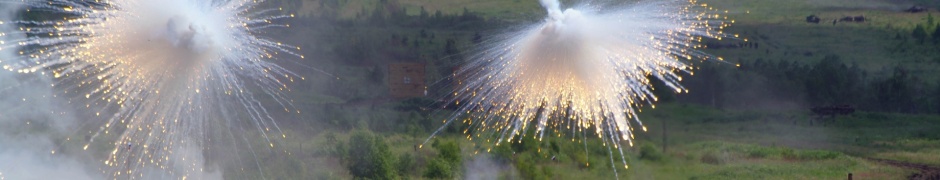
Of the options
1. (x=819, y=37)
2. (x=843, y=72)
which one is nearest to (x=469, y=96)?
(x=843, y=72)

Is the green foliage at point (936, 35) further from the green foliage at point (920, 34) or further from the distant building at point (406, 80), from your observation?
the distant building at point (406, 80)

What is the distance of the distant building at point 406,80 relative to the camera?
39969 mm

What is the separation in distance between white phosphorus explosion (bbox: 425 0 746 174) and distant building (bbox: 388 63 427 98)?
20.8 feet

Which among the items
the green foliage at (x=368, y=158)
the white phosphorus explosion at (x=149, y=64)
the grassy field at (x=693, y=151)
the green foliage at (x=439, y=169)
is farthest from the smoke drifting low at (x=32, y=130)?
the green foliage at (x=439, y=169)

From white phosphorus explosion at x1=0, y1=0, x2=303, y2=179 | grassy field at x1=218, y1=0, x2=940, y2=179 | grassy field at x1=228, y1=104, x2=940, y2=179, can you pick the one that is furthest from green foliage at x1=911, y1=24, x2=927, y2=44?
white phosphorus explosion at x1=0, y1=0, x2=303, y2=179

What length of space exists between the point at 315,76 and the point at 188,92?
12.4 meters

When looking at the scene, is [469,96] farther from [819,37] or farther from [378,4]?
[819,37]

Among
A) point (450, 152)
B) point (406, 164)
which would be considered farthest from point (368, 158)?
point (450, 152)

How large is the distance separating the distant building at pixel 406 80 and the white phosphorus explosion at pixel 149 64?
6.17 metres

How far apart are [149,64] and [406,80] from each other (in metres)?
15.1

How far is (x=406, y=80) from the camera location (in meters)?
41.9

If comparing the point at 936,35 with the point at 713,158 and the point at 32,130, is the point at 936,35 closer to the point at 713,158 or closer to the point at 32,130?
the point at 713,158

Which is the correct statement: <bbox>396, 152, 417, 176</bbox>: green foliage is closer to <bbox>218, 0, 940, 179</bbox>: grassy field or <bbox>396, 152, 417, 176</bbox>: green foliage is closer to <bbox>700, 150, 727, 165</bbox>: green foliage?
<bbox>218, 0, 940, 179</bbox>: grassy field

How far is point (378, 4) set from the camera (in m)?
45.4
